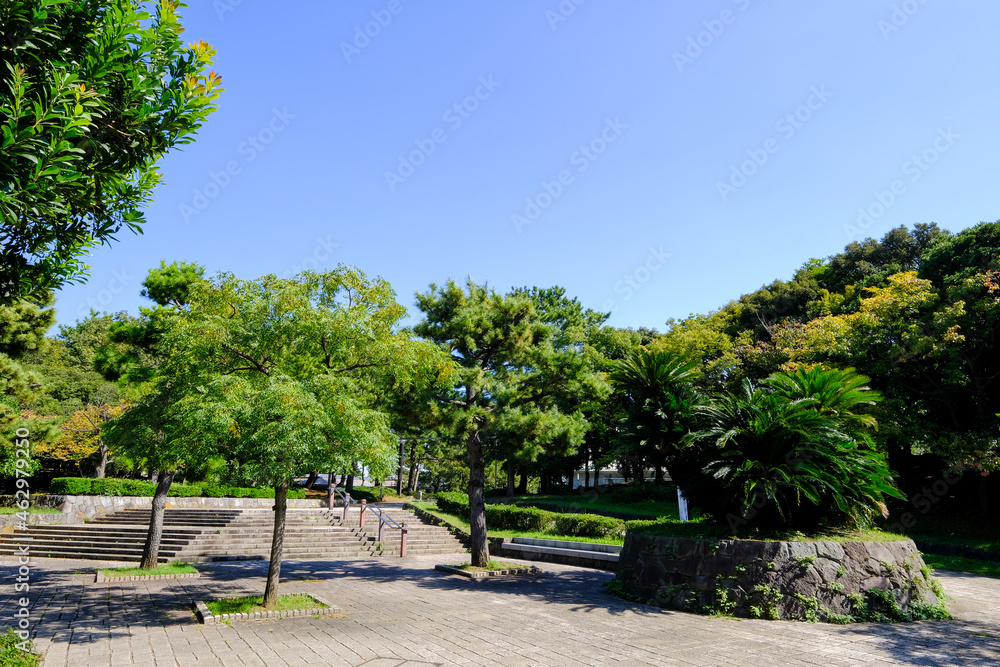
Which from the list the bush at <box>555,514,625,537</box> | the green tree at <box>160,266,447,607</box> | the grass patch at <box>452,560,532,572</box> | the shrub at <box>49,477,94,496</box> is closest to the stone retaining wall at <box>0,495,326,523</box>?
the shrub at <box>49,477,94,496</box>

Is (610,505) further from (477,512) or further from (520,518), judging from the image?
(477,512)

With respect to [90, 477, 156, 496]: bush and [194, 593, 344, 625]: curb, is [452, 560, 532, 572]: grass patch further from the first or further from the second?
[90, 477, 156, 496]: bush

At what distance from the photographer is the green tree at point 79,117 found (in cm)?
459

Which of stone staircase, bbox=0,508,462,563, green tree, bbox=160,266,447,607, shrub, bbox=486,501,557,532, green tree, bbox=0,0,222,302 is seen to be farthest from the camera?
shrub, bbox=486,501,557,532

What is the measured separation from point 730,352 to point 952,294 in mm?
11607

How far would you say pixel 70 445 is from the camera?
26.1m

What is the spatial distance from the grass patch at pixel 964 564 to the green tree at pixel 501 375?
1147 centimetres

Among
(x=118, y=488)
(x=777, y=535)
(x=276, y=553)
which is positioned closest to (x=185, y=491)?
(x=118, y=488)

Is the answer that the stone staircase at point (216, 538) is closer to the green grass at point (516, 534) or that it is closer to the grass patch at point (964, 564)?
the green grass at point (516, 534)

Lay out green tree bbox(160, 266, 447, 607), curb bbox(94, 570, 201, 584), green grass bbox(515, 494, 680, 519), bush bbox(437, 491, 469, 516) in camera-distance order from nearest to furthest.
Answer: green tree bbox(160, 266, 447, 607), curb bbox(94, 570, 201, 584), bush bbox(437, 491, 469, 516), green grass bbox(515, 494, 680, 519)

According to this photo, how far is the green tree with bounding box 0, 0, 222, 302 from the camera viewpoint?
4.59 meters

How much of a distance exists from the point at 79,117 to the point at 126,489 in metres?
25.0

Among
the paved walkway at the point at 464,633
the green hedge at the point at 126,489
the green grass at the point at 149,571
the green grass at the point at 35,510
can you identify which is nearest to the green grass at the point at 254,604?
the paved walkway at the point at 464,633

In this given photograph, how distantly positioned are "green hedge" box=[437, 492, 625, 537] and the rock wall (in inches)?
386
